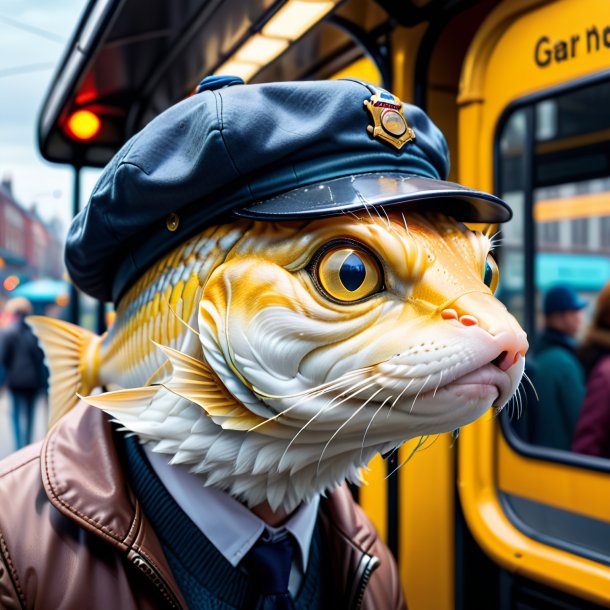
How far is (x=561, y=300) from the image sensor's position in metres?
3.66

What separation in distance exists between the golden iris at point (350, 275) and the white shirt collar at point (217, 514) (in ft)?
1.28

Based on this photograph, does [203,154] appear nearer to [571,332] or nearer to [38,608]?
[38,608]

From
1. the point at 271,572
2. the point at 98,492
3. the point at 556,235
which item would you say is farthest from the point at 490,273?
the point at 556,235

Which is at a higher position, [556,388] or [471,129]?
[471,129]

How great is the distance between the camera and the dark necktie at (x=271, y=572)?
41.0 inches

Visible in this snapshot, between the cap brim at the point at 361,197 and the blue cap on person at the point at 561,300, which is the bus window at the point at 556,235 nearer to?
the blue cap on person at the point at 561,300

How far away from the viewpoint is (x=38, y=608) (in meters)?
0.96

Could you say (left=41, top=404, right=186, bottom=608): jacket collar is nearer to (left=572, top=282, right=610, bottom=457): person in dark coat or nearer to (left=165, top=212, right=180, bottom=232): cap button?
(left=165, top=212, right=180, bottom=232): cap button

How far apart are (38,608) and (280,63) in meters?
2.21

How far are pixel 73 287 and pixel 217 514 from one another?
2471 mm

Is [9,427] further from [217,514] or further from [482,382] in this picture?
[482,382]

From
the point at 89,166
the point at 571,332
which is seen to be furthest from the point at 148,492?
the point at 571,332

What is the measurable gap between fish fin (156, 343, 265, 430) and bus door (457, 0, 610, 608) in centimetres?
98

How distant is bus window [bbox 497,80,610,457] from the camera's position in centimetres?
242
